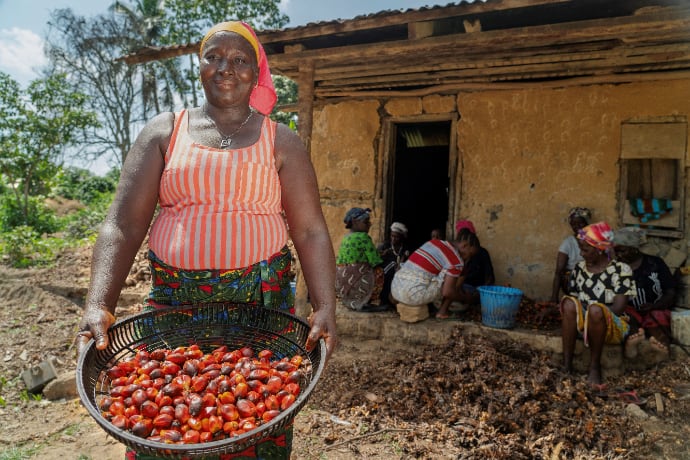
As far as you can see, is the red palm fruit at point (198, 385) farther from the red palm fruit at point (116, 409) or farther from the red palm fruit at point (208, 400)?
the red palm fruit at point (116, 409)

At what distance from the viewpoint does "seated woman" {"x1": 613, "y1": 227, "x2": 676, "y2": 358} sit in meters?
4.30

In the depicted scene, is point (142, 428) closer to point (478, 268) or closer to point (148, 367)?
point (148, 367)

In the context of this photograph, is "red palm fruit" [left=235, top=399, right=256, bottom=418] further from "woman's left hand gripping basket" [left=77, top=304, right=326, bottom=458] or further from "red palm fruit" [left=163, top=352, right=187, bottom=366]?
"red palm fruit" [left=163, top=352, right=187, bottom=366]

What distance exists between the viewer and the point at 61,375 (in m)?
4.25

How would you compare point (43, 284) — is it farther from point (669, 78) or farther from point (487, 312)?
point (669, 78)

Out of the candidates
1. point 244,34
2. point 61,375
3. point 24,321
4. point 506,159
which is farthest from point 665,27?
point 24,321

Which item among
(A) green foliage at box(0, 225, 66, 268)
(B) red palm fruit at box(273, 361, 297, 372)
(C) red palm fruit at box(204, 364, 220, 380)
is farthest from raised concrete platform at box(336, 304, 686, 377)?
(A) green foliage at box(0, 225, 66, 268)

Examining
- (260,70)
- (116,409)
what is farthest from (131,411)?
(260,70)

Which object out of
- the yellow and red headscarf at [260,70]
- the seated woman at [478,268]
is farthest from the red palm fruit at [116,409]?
the seated woman at [478,268]

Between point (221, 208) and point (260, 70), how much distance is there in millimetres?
637

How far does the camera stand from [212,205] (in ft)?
5.46

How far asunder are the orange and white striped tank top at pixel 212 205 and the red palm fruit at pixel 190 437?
57 cm

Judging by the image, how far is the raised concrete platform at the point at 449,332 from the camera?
425cm

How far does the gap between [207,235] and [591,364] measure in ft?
12.1
